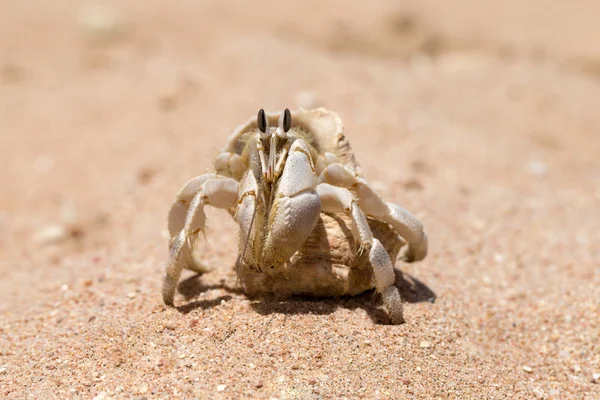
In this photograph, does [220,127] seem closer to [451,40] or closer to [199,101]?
[199,101]

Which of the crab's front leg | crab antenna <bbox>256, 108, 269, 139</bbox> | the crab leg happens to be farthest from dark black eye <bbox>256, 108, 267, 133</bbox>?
the crab leg

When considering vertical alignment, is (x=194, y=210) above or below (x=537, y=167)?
above

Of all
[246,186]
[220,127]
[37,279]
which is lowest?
[37,279]

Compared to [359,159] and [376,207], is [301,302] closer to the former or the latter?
[376,207]

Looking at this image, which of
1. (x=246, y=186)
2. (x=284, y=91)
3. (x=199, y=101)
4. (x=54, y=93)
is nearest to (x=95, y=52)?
(x=54, y=93)

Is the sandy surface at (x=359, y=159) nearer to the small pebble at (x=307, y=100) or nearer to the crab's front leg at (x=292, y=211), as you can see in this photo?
the small pebble at (x=307, y=100)

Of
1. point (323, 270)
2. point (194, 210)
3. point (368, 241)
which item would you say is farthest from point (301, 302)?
point (194, 210)

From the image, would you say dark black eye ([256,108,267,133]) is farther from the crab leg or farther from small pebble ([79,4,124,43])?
small pebble ([79,4,124,43])

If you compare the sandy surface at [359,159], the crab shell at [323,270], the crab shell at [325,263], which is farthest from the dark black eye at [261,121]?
the sandy surface at [359,159]
